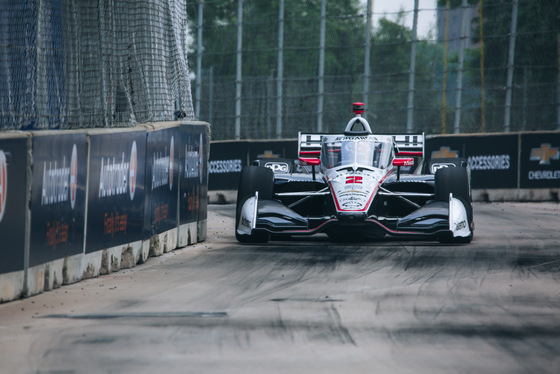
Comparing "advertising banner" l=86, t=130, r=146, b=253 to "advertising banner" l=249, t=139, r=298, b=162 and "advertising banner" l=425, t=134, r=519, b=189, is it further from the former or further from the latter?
"advertising banner" l=425, t=134, r=519, b=189

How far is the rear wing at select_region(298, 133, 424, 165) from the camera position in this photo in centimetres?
1415

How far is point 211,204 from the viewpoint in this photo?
22875 mm

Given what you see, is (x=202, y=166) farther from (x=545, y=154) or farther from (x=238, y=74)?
(x=545, y=154)

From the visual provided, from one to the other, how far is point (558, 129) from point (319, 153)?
9.79m

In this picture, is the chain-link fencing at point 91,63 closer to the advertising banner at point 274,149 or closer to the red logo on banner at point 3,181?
the red logo on banner at point 3,181

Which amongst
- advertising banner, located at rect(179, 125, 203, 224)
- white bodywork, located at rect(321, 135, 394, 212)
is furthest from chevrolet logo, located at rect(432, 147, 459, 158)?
advertising banner, located at rect(179, 125, 203, 224)

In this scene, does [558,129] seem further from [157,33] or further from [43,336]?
[43,336]

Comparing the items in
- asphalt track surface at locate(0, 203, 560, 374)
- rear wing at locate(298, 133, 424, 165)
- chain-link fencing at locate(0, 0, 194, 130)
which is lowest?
asphalt track surface at locate(0, 203, 560, 374)

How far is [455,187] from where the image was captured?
13031mm

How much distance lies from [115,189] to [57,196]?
1.39 metres

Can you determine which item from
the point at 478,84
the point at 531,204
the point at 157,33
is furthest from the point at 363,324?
the point at 478,84

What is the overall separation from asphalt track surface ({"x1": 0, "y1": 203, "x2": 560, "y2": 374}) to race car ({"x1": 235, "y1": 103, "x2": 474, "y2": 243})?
0.73 metres

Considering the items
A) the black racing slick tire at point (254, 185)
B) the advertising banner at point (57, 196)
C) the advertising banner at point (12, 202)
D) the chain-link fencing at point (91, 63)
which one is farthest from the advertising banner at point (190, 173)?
the advertising banner at point (12, 202)

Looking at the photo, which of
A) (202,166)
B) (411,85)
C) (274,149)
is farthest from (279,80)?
(202,166)
